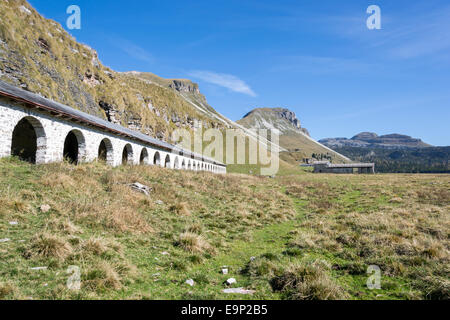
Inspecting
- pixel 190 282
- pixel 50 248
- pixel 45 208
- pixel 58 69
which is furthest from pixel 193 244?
pixel 58 69

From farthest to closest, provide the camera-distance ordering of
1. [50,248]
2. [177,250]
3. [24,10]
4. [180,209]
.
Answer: [24,10] → [180,209] → [177,250] → [50,248]

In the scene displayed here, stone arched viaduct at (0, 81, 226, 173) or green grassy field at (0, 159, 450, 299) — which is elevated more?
stone arched viaduct at (0, 81, 226, 173)

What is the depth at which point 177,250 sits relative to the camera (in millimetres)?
6922

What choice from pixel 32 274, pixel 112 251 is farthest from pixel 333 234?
pixel 32 274

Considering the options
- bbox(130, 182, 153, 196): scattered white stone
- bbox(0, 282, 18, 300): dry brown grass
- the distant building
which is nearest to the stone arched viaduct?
bbox(130, 182, 153, 196): scattered white stone

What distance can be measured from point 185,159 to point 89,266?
139 feet

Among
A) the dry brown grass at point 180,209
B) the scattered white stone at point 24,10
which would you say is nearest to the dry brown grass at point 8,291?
the dry brown grass at point 180,209

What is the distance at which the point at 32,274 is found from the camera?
454 cm

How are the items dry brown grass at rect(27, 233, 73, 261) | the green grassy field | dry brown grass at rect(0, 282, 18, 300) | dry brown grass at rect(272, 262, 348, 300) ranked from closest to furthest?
dry brown grass at rect(0, 282, 18, 300), dry brown grass at rect(272, 262, 348, 300), the green grassy field, dry brown grass at rect(27, 233, 73, 261)

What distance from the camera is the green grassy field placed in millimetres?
4570

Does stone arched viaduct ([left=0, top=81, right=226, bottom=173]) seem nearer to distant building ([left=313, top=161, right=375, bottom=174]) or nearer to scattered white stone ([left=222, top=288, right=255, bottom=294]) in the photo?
scattered white stone ([left=222, top=288, right=255, bottom=294])

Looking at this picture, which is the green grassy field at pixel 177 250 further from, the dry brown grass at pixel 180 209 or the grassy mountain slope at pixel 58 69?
the grassy mountain slope at pixel 58 69

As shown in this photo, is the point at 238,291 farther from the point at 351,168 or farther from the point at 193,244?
the point at 351,168

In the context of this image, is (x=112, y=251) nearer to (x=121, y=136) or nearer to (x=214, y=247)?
(x=214, y=247)
